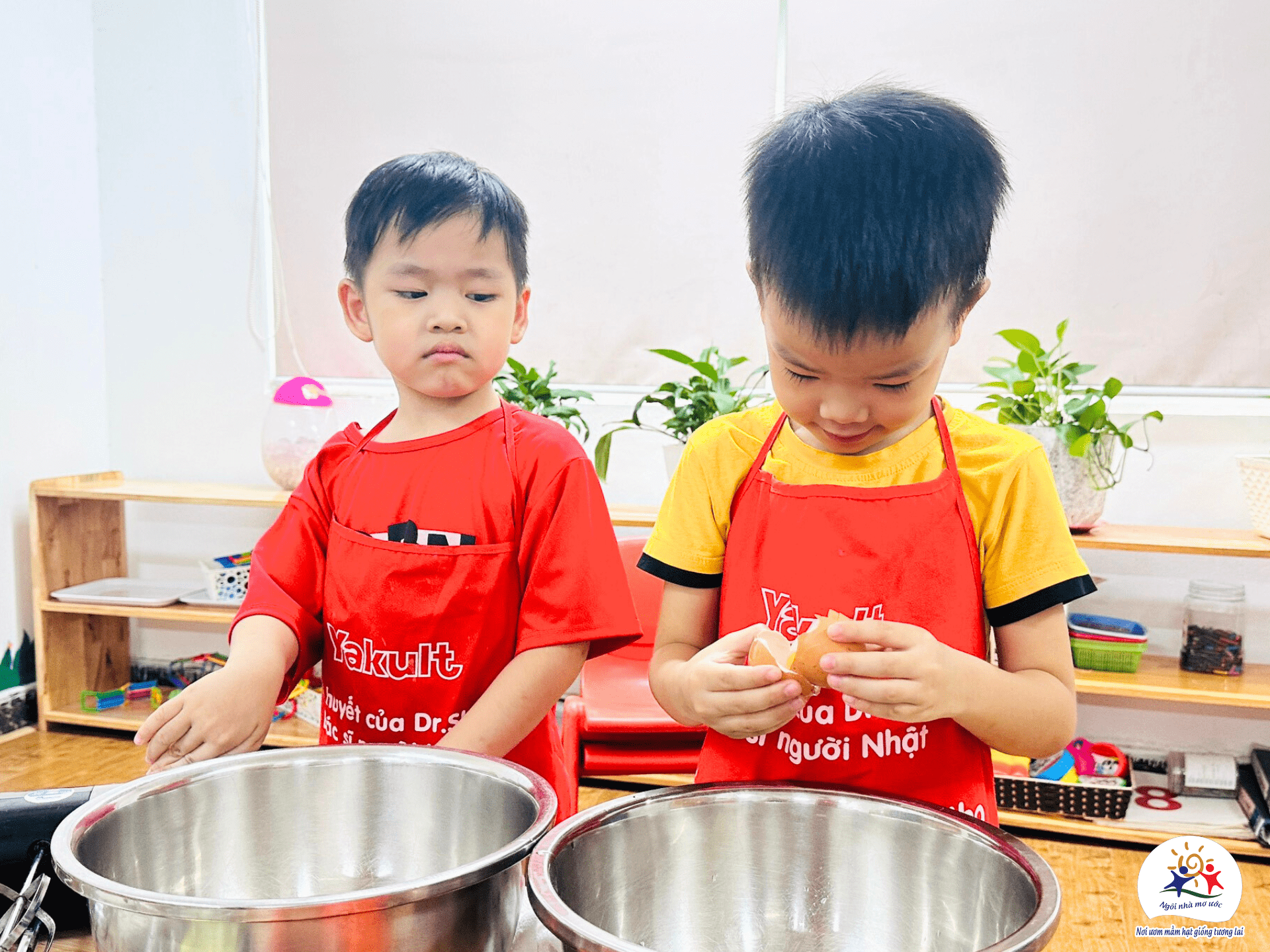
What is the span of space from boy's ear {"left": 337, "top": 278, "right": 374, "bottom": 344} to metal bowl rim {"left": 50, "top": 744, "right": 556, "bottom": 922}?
0.48 m

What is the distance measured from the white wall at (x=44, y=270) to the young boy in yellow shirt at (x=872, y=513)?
10.1 feet

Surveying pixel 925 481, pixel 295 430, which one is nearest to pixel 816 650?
pixel 925 481

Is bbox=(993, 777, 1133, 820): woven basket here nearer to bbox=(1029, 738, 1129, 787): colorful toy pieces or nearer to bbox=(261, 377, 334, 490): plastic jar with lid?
bbox=(1029, 738, 1129, 787): colorful toy pieces

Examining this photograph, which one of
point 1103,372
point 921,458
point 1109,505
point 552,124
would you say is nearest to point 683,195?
point 552,124

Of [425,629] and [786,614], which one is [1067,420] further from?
[425,629]

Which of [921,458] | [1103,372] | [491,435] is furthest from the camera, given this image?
[1103,372]

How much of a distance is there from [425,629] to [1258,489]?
2353mm

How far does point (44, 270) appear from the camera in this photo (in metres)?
3.32

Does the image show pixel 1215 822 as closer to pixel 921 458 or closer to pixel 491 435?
pixel 921 458

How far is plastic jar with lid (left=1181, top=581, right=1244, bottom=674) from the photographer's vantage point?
257 centimetres

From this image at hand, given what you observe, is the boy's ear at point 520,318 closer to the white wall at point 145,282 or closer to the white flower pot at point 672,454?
the white flower pot at point 672,454

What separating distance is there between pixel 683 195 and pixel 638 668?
1.51 meters

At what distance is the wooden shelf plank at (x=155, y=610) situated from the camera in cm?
308

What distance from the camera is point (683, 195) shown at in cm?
306
